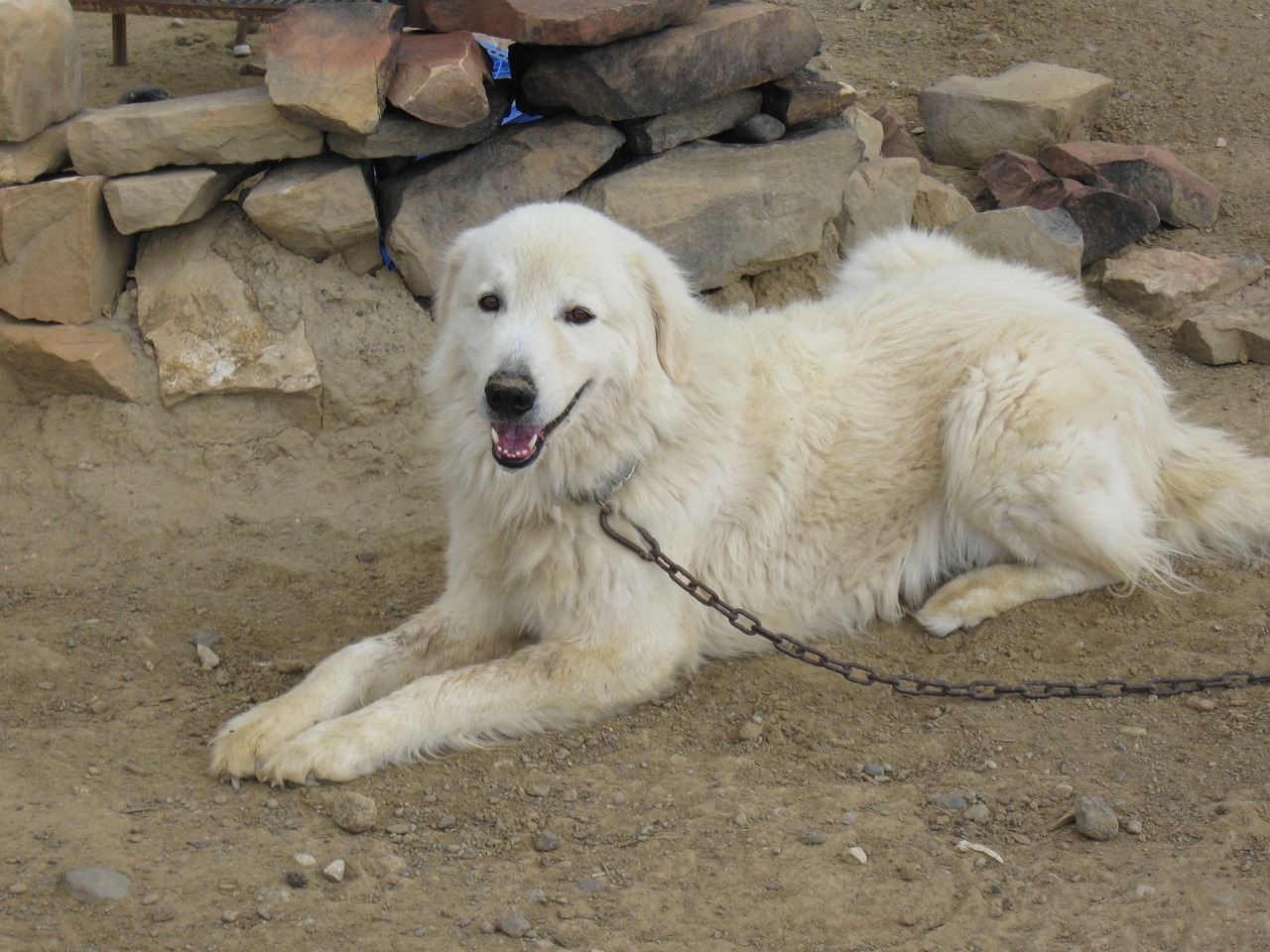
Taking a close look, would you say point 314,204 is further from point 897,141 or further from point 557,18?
point 897,141

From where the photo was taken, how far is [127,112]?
534 cm

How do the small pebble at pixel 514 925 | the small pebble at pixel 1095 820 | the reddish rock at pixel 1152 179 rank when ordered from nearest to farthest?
the small pebble at pixel 514 925
the small pebble at pixel 1095 820
the reddish rock at pixel 1152 179

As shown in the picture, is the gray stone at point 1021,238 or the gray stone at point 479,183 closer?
the gray stone at point 479,183

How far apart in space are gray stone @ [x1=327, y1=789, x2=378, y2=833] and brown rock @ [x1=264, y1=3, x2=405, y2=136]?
3.03 meters

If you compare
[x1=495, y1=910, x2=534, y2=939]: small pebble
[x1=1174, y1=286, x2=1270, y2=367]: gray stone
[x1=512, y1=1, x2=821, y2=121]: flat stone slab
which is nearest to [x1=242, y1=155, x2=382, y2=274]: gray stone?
[x1=512, y1=1, x2=821, y2=121]: flat stone slab

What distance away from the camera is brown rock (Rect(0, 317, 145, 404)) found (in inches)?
213

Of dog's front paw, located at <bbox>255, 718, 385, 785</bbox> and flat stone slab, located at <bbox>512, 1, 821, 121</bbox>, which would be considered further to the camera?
flat stone slab, located at <bbox>512, 1, 821, 121</bbox>

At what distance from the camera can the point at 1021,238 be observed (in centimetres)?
687

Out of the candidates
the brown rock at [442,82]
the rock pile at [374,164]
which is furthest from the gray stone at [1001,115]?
the brown rock at [442,82]

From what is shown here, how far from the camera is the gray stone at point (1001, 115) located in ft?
26.0

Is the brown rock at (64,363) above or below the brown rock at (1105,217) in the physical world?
below

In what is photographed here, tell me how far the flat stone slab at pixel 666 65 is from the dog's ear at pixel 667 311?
1.81 meters

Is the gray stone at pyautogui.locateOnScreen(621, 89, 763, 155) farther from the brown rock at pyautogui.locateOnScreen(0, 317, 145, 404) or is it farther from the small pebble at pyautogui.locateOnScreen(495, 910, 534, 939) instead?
the small pebble at pyautogui.locateOnScreen(495, 910, 534, 939)

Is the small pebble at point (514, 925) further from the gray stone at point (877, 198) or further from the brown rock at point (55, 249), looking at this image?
the gray stone at point (877, 198)
